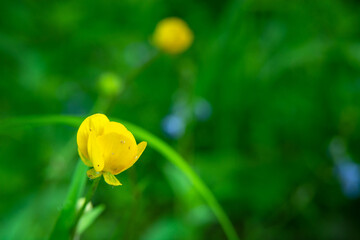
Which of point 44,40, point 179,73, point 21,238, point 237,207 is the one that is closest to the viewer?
point 21,238

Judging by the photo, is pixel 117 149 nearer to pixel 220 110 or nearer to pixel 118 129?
pixel 118 129

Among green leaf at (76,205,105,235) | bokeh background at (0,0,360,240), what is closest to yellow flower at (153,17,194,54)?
bokeh background at (0,0,360,240)

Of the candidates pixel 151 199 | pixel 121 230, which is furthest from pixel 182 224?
pixel 151 199

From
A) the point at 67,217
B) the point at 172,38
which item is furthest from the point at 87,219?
the point at 172,38

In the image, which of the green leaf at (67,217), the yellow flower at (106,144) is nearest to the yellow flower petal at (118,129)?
the yellow flower at (106,144)

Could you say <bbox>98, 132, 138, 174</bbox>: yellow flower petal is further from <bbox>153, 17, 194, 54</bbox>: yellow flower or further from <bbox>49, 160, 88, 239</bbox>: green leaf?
<bbox>153, 17, 194, 54</bbox>: yellow flower

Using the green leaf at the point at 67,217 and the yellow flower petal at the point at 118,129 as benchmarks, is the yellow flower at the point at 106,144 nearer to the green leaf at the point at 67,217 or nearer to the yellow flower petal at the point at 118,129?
the yellow flower petal at the point at 118,129

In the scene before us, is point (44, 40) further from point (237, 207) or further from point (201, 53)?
point (237, 207)
